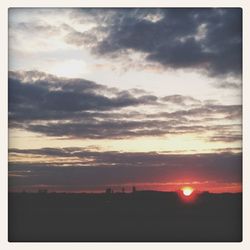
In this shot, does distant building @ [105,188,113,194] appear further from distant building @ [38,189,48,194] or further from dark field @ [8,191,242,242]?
distant building @ [38,189,48,194]

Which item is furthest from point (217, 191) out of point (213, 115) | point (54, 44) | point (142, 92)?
point (54, 44)

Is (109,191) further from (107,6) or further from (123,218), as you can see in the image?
(107,6)

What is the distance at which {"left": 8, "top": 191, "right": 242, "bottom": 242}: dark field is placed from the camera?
17.8ft

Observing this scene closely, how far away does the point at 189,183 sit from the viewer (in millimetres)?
5625

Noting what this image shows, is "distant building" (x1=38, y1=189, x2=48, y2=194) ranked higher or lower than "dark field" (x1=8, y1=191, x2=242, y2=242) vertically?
higher

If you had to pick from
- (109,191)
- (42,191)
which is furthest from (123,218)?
(42,191)

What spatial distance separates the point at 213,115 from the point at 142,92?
66 cm

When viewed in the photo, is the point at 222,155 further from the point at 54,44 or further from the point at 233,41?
the point at 54,44

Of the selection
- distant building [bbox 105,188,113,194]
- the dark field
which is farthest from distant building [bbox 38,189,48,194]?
distant building [bbox 105,188,113,194]

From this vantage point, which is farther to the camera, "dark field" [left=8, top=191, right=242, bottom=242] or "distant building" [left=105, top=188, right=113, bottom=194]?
"distant building" [left=105, top=188, right=113, bottom=194]

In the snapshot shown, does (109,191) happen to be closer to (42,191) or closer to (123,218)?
(123,218)

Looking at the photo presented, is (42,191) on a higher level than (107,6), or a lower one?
lower

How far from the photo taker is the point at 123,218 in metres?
5.52

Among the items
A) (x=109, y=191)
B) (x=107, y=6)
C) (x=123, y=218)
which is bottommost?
(x=123, y=218)
